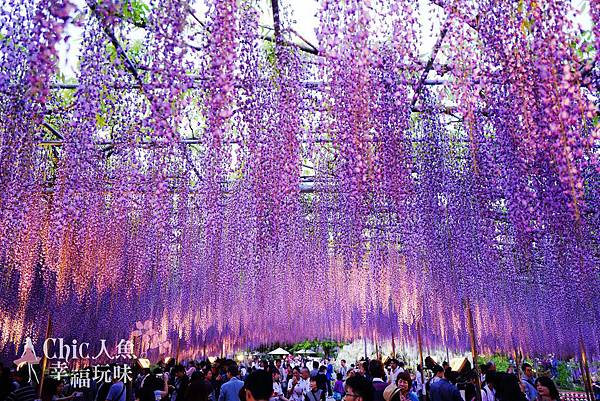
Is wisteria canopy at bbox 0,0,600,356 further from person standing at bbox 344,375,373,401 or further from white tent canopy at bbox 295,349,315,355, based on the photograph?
white tent canopy at bbox 295,349,315,355

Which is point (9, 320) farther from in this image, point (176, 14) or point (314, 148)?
point (176, 14)

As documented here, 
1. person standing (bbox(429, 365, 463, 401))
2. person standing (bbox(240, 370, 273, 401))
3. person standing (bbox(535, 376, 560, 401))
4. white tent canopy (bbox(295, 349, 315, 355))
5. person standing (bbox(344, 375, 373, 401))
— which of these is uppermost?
person standing (bbox(240, 370, 273, 401))

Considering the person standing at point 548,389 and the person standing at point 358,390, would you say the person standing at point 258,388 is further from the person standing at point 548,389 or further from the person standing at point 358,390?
the person standing at point 548,389

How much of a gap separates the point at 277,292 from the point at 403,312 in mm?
3061

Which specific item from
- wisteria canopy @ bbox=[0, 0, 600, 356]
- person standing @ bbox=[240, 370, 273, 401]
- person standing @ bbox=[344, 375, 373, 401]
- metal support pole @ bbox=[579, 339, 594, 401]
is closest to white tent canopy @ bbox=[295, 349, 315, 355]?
wisteria canopy @ bbox=[0, 0, 600, 356]

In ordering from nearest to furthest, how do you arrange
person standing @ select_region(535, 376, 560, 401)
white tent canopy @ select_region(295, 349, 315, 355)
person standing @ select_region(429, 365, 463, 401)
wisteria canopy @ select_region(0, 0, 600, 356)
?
1. wisteria canopy @ select_region(0, 0, 600, 356)
2. person standing @ select_region(535, 376, 560, 401)
3. person standing @ select_region(429, 365, 463, 401)
4. white tent canopy @ select_region(295, 349, 315, 355)

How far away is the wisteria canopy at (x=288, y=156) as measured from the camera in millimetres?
3805

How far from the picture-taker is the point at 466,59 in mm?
4230

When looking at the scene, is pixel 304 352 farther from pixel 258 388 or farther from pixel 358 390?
pixel 258 388

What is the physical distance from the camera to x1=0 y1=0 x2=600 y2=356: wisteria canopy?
380 centimetres

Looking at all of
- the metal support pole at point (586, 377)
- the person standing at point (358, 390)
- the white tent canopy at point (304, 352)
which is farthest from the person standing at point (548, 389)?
the white tent canopy at point (304, 352)

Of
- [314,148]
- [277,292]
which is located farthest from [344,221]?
[277,292]

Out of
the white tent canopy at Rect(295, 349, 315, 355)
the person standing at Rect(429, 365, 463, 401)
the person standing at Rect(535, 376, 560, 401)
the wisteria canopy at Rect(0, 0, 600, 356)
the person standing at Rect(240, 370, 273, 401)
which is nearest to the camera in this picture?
the person standing at Rect(240, 370, 273, 401)

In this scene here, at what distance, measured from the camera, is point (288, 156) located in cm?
538
